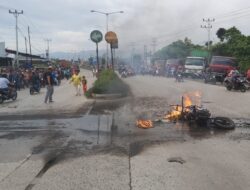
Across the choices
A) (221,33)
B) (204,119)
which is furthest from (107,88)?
(221,33)

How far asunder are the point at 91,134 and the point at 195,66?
34908 millimetres

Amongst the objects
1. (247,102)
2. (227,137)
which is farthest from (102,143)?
(247,102)

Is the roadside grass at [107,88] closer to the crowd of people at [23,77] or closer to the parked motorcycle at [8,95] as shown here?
the parked motorcycle at [8,95]

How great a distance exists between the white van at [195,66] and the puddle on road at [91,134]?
29980 millimetres

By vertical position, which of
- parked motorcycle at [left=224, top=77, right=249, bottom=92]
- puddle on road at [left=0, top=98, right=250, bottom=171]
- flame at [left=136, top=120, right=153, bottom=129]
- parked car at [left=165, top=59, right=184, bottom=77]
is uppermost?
parked car at [left=165, top=59, right=184, bottom=77]

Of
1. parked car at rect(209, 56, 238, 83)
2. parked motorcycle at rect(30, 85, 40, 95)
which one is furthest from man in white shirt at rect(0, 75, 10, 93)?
parked car at rect(209, 56, 238, 83)

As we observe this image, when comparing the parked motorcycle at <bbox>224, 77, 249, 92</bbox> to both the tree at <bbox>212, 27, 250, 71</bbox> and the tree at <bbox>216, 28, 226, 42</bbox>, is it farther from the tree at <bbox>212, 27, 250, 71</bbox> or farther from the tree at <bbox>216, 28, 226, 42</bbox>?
the tree at <bbox>216, 28, 226, 42</bbox>

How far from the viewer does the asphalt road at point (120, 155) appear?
6270 millimetres

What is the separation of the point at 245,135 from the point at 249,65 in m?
30.2

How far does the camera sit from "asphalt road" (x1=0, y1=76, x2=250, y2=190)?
6270mm

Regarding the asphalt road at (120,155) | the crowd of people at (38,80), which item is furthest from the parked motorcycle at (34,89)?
the asphalt road at (120,155)

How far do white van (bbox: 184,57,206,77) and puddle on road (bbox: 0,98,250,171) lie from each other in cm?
2998

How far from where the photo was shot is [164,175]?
21.5 feet

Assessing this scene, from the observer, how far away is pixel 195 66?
146ft
